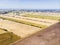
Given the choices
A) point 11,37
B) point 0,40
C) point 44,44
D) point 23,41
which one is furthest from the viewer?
point 11,37

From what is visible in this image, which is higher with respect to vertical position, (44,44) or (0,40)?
(44,44)

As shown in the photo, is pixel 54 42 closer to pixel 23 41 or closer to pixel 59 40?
pixel 59 40

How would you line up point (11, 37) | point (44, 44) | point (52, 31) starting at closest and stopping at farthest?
1. point (44, 44)
2. point (52, 31)
3. point (11, 37)

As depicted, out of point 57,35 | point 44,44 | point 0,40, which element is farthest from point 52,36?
point 0,40

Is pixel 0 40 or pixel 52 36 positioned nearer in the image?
pixel 52 36

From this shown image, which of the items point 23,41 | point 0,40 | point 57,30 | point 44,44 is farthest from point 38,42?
point 0,40

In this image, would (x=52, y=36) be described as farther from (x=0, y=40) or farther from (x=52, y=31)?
(x=0, y=40)
